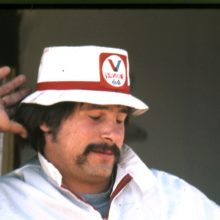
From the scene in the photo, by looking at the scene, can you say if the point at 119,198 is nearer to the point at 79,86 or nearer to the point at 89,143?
the point at 89,143

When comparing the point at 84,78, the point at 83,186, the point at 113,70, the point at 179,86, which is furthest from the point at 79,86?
the point at 179,86

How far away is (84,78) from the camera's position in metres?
2.85

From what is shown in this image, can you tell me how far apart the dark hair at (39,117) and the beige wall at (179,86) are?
1072mm

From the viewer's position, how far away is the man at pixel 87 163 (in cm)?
281

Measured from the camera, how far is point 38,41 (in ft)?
13.2

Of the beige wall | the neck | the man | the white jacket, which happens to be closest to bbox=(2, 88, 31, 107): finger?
the man

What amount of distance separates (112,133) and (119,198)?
253mm

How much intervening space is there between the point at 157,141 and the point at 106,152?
1.29 metres

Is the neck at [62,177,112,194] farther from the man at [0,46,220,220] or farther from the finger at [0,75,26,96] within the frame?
the finger at [0,75,26,96]

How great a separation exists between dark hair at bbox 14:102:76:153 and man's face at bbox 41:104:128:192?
3cm

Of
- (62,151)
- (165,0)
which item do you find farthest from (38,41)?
(62,151)

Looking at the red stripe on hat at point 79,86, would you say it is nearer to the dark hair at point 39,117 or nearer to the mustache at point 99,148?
the dark hair at point 39,117

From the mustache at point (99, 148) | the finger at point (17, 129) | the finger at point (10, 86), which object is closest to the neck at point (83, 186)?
the mustache at point (99, 148)

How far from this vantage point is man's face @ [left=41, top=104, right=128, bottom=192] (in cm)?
283
